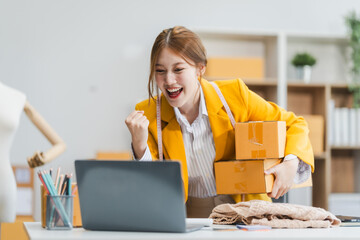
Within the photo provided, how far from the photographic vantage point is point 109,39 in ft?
13.8

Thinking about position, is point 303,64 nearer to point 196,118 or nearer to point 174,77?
point 196,118

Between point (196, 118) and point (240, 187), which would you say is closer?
point (240, 187)

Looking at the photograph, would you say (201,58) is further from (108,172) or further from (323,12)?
(323,12)

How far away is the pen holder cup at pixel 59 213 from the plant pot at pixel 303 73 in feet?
10.3

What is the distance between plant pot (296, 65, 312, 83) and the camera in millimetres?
4309

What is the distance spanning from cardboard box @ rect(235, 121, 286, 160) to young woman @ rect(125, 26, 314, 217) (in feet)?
0.32

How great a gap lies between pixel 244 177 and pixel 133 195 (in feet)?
2.12

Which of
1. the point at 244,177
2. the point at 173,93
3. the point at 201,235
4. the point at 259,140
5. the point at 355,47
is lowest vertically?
the point at 201,235

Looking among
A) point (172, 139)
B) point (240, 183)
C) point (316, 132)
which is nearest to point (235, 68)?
point (316, 132)

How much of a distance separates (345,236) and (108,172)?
0.58 metres

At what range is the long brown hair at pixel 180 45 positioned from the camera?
6.50ft

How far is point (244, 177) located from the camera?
6.23 ft

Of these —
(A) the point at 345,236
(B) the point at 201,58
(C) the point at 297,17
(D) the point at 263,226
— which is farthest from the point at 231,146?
(C) the point at 297,17

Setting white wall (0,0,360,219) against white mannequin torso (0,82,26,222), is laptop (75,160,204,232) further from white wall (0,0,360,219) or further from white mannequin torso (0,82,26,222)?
white wall (0,0,360,219)
